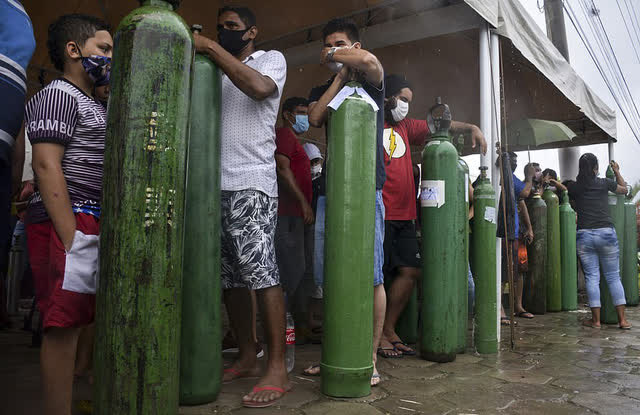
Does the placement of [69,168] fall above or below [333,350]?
above

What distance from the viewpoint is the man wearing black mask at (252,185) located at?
2.27 meters

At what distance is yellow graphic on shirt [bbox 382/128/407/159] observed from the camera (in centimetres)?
339

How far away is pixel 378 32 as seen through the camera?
4941mm

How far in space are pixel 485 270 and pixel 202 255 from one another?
230cm

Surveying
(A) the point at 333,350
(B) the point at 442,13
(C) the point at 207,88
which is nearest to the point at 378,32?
(B) the point at 442,13

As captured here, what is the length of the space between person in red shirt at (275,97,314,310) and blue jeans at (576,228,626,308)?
11.3 ft

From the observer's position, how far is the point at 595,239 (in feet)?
17.2

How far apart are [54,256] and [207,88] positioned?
39.1 inches

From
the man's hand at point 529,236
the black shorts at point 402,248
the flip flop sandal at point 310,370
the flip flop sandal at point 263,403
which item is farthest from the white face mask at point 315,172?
Answer: the man's hand at point 529,236

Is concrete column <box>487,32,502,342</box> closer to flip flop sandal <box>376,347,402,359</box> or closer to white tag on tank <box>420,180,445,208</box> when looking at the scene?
white tag on tank <box>420,180,445,208</box>

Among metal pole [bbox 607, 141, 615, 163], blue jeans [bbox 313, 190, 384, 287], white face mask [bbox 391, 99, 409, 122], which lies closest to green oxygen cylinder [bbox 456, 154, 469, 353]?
white face mask [bbox 391, 99, 409, 122]

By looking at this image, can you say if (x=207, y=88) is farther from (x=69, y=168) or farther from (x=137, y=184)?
(x=137, y=184)

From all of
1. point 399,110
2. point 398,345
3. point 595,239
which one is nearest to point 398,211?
point 399,110

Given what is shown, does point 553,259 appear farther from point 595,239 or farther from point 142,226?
point 142,226
